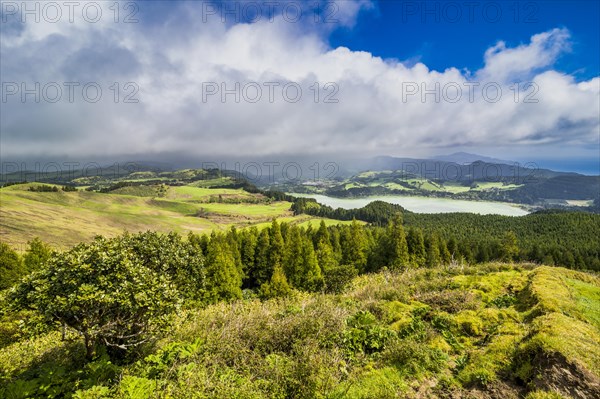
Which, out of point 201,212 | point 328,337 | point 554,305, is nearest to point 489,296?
point 554,305

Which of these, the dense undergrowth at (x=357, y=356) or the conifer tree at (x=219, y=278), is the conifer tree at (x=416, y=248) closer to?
the conifer tree at (x=219, y=278)

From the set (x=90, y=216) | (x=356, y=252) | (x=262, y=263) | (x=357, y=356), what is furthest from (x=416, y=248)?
(x=90, y=216)

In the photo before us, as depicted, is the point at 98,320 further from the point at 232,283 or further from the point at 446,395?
the point at 232,283

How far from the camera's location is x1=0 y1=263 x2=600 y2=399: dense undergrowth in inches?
276

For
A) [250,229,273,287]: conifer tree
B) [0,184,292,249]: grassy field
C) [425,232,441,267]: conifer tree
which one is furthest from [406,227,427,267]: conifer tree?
[0,184,292,249]: grassy field

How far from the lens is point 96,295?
23.9ft

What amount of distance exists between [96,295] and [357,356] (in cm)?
811

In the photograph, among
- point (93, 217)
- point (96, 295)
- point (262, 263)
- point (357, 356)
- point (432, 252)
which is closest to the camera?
point (96, 295)

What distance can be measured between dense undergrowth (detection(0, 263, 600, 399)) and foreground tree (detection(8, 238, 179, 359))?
89cm

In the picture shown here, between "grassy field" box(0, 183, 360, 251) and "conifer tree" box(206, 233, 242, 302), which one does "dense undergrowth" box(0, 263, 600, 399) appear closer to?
"conifer tree" box(206, 233, 242, 302)

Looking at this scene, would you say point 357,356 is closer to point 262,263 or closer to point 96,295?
point 96,295

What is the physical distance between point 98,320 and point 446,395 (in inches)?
390

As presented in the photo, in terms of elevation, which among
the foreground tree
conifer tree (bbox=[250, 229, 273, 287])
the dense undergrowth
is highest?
the foreground tree

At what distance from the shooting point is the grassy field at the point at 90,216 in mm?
79875
